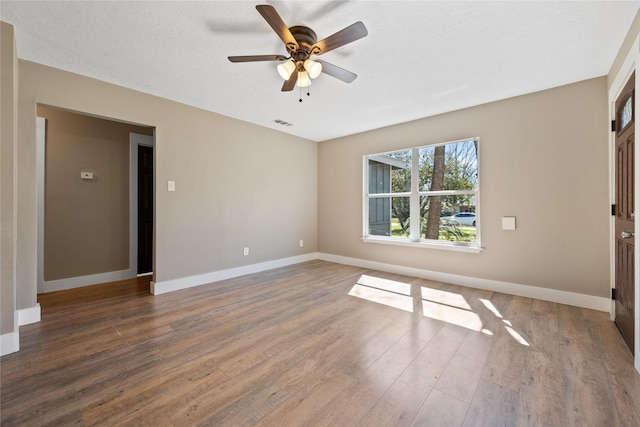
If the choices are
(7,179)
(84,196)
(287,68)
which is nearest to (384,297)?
(287,68)

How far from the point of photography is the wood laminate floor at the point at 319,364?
1.44 m

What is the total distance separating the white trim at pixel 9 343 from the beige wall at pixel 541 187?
4.55 meters

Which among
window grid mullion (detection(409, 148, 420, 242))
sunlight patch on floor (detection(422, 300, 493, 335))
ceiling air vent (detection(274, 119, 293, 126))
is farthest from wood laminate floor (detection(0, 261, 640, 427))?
ceiling air vent (detection(274, 119, 293, 126))

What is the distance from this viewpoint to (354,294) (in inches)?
134

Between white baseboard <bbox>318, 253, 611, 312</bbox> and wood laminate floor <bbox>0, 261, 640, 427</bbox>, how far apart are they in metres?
0.13

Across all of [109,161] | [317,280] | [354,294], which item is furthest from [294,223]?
[109,161]

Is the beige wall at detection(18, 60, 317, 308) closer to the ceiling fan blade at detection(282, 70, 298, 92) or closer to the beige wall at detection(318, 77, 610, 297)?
the ceiling fan blade at detection(282, 70, 298, 92)

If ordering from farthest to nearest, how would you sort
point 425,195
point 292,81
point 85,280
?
point 425,195
point 85,280
point 292,81

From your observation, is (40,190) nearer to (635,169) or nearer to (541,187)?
(635,169)

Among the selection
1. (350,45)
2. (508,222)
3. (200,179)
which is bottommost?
(508,222)

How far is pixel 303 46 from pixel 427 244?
327 centimetres

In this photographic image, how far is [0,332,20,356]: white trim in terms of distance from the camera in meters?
1.99

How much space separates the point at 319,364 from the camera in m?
1.89

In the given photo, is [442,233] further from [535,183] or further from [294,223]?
[294,223]
